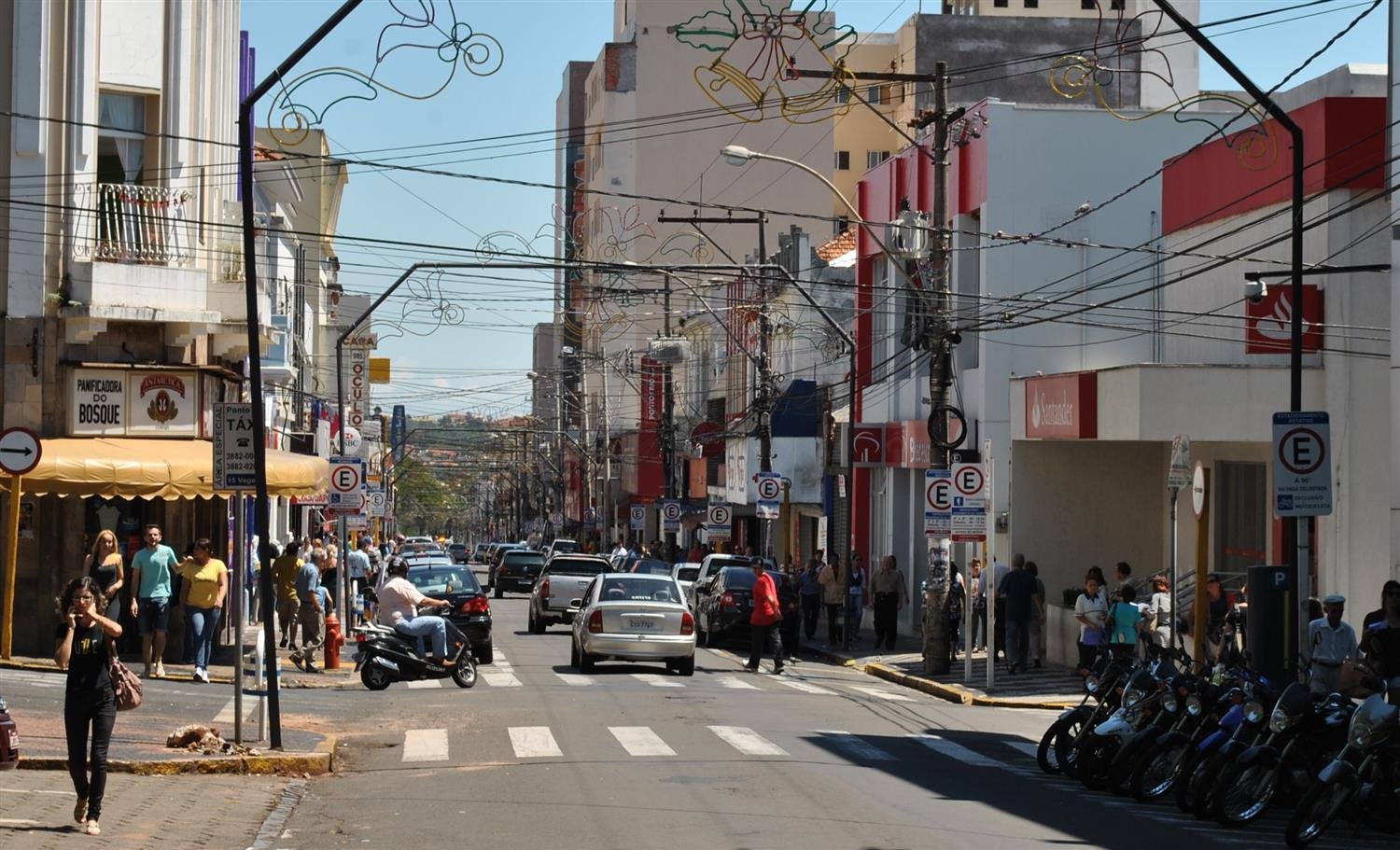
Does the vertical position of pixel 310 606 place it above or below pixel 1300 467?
below

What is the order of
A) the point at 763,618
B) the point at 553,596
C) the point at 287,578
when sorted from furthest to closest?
the point at 553,596
the point at 763,618
the point at 287,578

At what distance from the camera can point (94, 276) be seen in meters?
25.3

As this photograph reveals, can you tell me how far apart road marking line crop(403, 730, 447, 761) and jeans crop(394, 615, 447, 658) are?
194 inches

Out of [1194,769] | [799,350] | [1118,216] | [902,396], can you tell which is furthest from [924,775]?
[799,350]

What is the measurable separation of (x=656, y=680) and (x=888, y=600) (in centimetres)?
1022

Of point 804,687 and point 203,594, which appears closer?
point 203,594

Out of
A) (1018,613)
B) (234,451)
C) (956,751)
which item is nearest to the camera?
(234,451)

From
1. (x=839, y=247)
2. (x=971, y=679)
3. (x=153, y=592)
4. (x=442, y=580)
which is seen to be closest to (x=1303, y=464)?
(x=971, y=679)

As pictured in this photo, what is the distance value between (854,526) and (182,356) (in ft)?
72.0

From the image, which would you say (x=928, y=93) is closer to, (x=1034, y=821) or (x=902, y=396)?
(x=902, y=396)

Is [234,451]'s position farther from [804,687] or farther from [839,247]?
[839,247]

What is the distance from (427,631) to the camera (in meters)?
23.5

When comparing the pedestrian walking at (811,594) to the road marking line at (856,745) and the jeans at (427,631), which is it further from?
the road marking line at (856,745)

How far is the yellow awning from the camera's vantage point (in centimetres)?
2402
